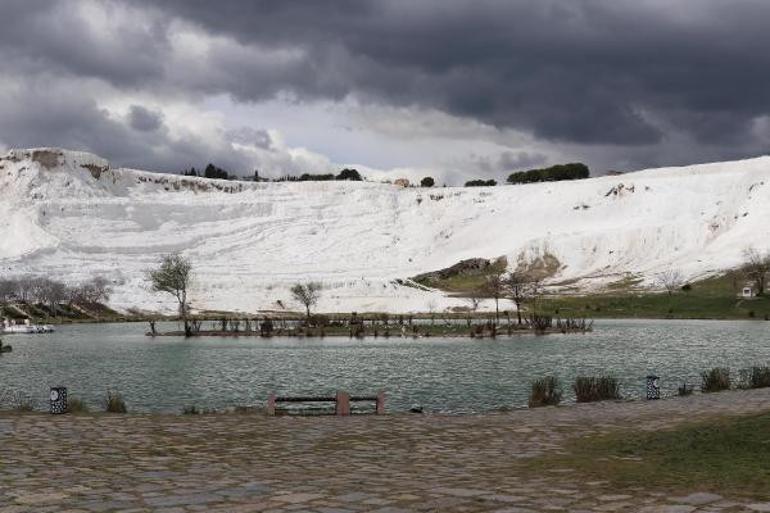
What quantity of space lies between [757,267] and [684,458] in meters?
102

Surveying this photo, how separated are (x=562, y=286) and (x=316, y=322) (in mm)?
52051

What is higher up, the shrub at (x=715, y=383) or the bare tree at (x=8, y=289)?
the bare tree at (x=8, y=289)

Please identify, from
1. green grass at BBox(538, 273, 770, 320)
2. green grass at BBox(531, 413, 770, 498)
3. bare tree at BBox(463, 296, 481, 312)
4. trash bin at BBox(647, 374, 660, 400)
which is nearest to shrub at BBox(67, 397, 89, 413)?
green grass at BBox(531, 413, 770, 498)

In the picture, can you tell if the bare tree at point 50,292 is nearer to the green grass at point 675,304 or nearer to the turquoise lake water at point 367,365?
the turquoise lake water at point 367,365

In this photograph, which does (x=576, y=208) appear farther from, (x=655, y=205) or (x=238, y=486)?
(x=238, y=486)

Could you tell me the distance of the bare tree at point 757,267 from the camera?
10531 centimetres

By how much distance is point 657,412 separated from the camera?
21609mm

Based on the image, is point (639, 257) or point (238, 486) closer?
point (238, 486)

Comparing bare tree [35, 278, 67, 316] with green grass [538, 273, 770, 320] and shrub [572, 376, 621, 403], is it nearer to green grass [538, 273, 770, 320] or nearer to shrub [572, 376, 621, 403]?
green grass [538, 273, 770, 320]

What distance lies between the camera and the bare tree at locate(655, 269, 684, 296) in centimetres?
11531

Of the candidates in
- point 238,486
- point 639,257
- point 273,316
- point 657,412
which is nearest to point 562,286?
point 639,257

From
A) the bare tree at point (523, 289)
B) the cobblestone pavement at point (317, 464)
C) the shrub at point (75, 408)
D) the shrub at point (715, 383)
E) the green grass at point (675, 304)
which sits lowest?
the shrub at point (715, 383)

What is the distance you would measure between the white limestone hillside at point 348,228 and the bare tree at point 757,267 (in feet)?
9.50

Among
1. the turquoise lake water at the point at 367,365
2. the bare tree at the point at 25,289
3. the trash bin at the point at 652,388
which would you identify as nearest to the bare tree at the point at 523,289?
the turquoise lake water at the point at 367,365
